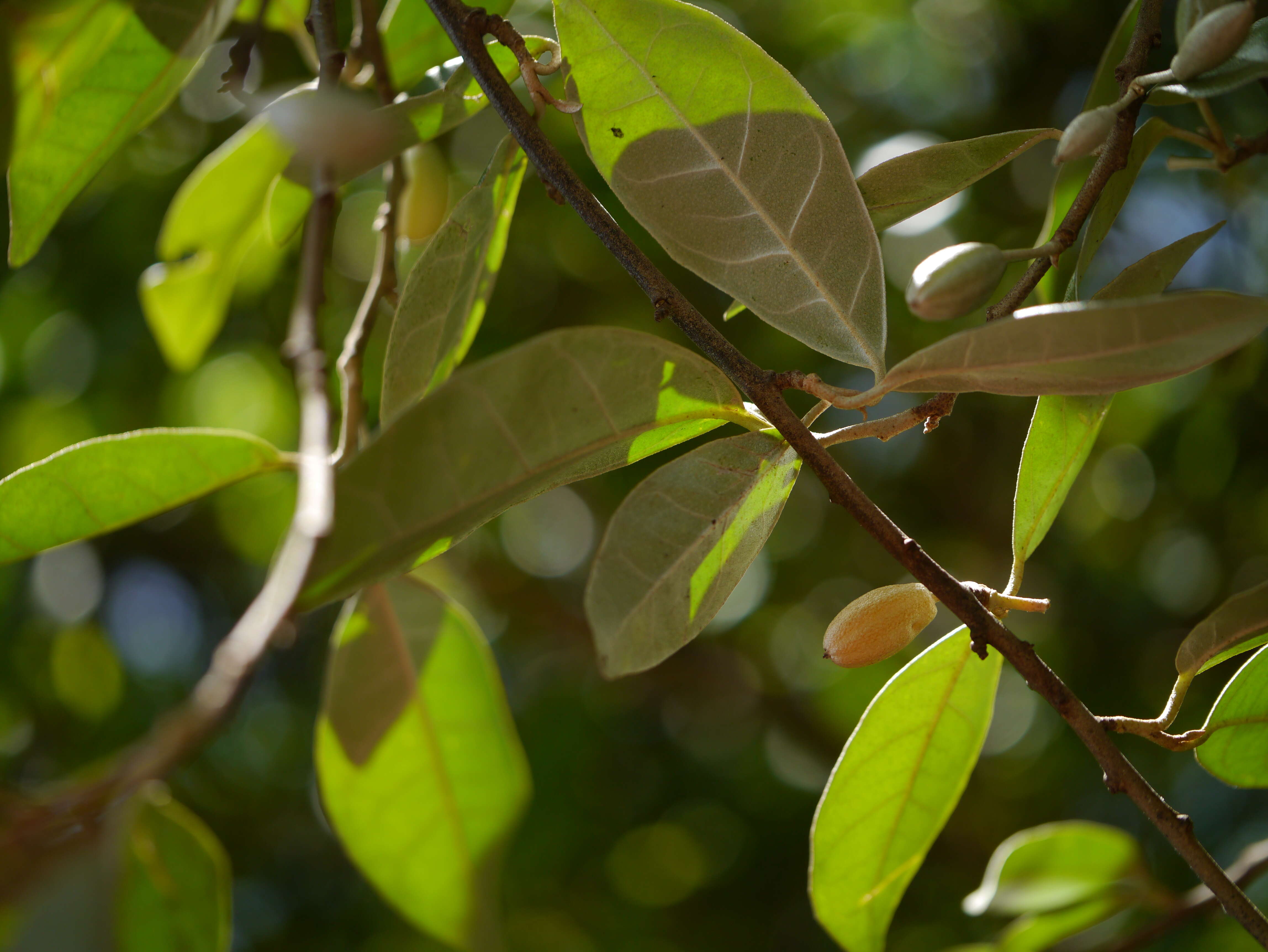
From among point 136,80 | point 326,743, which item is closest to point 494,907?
point 326,743

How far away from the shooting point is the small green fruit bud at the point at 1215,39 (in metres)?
0.34

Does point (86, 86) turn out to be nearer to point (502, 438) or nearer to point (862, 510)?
point (502, 438)

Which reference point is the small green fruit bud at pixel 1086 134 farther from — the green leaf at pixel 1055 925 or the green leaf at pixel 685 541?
the green leaf at pixel 1055 925

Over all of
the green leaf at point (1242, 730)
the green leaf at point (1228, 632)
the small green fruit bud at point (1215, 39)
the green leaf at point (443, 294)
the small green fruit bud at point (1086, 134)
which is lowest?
the green leaf at point (1242, 730)

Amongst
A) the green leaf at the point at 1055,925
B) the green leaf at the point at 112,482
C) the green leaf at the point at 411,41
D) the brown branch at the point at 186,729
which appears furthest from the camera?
the green leaf at the point at 1055,925

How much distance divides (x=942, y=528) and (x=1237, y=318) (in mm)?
1030

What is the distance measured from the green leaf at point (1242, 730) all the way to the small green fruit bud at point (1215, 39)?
0.82 ft

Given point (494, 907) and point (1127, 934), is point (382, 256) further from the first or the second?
point (1127, 934)

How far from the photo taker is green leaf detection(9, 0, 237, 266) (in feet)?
1.59

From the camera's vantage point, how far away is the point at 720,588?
351mm

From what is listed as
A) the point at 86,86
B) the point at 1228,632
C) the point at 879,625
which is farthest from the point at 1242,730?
the point at 86,86

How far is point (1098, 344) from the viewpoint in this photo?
0.28 meters

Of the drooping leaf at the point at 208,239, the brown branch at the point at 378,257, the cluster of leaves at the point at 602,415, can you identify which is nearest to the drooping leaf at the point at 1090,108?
the cluster of leaves at the point at 602,415

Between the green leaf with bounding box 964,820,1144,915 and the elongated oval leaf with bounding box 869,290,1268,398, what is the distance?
1.61ft
